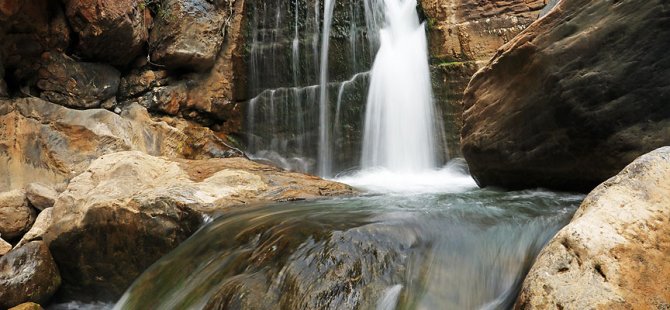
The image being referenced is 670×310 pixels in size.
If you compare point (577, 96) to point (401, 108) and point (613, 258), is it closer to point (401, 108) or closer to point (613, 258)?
point (613, 258)

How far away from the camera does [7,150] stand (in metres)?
7.93

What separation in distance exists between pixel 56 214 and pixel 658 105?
5.97 metres

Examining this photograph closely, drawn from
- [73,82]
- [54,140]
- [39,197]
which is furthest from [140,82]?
[39,197]

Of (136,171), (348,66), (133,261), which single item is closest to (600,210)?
(133,261)

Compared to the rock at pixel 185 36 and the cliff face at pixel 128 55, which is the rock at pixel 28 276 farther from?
the rock at pixel 185 36

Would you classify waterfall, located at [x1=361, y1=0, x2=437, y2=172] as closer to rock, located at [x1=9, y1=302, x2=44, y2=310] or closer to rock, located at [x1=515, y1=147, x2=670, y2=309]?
rock, located at [x1=9, y1=302, x2=44, y2=310]

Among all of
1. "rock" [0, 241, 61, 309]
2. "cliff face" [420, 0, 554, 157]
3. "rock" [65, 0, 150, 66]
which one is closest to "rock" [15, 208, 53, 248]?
"rock" [0, 241, 61, 309]

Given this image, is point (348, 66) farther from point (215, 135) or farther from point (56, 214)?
point (56, 214)

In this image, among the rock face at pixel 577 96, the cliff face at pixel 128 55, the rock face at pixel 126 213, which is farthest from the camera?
the cliff face at pixel 128 55

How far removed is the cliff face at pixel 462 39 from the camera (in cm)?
939

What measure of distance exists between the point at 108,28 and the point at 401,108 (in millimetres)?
6315

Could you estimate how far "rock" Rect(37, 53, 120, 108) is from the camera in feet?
29.3

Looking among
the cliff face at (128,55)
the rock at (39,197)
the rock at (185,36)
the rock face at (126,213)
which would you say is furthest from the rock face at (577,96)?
the rock at (185,36)

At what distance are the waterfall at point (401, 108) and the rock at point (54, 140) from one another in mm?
4762
